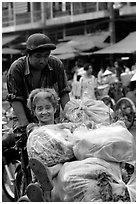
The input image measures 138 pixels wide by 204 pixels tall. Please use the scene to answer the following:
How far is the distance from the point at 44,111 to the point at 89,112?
1.19 ft

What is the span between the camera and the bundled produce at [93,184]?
2.53 metres

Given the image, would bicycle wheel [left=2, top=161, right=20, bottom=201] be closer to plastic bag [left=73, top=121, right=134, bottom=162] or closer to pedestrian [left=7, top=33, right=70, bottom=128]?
pedestrian [left=7, top=33, right=70, bottom=128]

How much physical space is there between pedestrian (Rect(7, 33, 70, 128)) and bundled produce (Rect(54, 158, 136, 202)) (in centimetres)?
134

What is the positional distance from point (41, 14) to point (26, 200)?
27.6m

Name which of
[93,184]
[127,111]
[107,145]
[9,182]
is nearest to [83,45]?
[127,111]

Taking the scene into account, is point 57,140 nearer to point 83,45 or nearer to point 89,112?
point 89,112

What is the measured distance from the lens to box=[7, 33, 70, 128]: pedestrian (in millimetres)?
3791

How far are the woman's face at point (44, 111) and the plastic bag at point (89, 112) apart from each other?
0.70ft

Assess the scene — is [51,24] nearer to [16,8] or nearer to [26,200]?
[16,8]

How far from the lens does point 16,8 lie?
32.8 meters

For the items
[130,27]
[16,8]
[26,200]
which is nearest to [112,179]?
[26,200]

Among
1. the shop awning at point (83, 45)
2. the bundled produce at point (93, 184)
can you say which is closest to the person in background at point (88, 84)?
the bundled produce at point (93, 184)

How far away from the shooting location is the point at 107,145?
263 centimetres

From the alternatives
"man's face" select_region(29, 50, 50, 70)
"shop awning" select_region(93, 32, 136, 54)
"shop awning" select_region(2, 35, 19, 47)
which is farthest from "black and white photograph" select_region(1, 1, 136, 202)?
"shop awning" select_region(2, 35, 19, 47)
